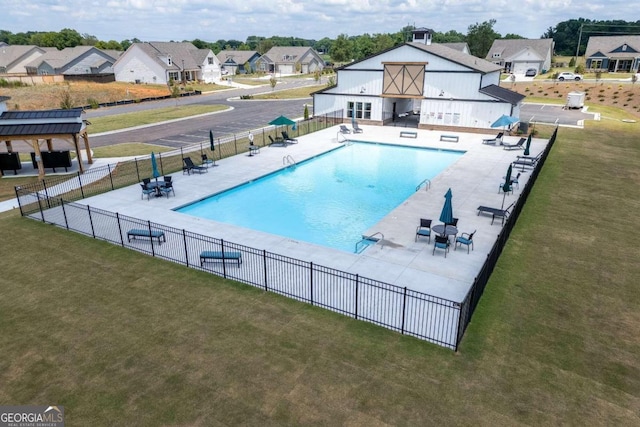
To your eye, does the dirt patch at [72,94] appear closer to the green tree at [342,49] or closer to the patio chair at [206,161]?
the patio chair at [206,161]

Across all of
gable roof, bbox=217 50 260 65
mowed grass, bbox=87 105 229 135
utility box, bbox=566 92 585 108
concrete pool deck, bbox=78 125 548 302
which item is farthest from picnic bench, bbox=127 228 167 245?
gable roof, bbox=217 50 260 65

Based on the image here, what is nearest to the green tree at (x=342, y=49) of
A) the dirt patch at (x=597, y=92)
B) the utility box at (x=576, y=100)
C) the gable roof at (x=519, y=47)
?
the gable roof at (x=519, y=47)

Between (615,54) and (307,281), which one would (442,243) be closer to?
→ (307,281)

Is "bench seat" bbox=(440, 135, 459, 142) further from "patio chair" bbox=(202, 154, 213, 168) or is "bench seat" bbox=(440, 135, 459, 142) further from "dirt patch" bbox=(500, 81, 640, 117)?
"dirt patch" bbox=(500, 81, 640, 117)

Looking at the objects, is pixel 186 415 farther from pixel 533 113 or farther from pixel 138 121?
pixel 533 113

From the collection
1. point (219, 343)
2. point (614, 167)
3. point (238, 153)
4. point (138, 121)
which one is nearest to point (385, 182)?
point (238, 153)

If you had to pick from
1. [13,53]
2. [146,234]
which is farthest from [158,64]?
[146,234]
